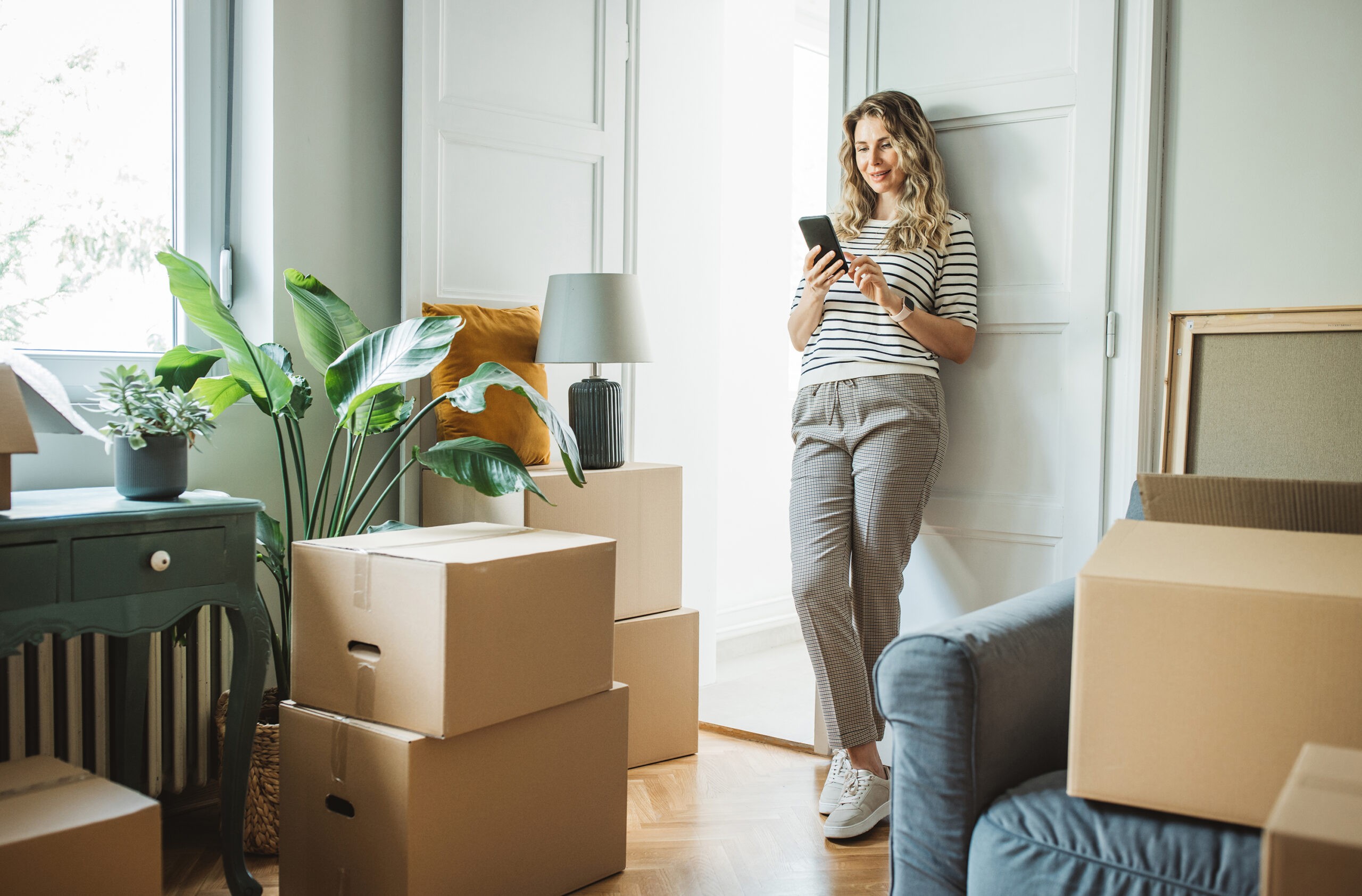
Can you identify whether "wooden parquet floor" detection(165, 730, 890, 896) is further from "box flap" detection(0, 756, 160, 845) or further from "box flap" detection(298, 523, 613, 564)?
"box flap" detection(298, 523, 613, 564)

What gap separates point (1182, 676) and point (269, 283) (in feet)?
6.96

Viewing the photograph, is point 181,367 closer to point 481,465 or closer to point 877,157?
point 481,465

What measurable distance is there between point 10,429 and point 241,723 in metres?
0.65

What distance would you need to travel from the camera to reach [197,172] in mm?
2436

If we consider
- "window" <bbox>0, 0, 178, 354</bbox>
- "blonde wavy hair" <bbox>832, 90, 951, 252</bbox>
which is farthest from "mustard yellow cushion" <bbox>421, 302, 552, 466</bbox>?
"blonde wavy hair" <bbox>832, 90, 951, 252</bbox>

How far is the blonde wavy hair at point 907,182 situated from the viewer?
2.44 m

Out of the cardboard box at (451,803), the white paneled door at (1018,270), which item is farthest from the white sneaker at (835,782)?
the cardboard box at (451,803)

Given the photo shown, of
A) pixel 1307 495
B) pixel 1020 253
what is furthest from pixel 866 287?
pixel 1307 495

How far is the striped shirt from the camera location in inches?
94.7

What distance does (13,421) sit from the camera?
1.54 m

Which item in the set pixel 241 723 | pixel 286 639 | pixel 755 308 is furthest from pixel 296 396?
pixel 755 308

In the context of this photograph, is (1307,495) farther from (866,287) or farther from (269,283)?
(269,283)

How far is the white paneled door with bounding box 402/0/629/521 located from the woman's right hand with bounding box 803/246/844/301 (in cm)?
81

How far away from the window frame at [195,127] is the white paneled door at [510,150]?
0.44m
